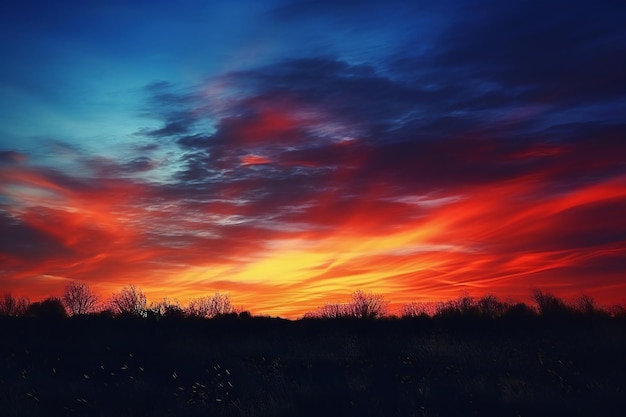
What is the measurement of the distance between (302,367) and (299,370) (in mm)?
337

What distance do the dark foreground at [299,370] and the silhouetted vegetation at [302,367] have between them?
0.15 ft

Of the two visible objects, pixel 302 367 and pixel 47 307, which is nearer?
pixel 302 367

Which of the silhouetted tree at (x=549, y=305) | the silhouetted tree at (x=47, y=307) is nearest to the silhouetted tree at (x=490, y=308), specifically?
the silhouetted tree at (x=549, y=305)

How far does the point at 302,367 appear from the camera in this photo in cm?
1645

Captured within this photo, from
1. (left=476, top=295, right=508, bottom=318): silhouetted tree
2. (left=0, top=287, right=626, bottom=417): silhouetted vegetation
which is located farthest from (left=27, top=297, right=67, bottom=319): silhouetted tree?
(left=476, top=295, right=508, bottom=318): silhouetted tree

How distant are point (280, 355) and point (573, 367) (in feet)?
27.0

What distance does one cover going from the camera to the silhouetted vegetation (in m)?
11.8

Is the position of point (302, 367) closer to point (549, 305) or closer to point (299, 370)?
point (299, 370)

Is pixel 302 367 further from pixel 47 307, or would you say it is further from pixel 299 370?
pixel 47 307

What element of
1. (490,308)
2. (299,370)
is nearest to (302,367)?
(299,370)

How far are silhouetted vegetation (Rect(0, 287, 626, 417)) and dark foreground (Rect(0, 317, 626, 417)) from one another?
4 centimetres

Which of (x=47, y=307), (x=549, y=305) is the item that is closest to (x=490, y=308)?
(x=549, y=305)

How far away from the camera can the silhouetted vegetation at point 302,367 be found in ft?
38.9

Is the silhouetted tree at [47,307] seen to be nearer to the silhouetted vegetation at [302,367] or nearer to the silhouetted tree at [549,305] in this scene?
the silhouetted vegetation at [302,367]
